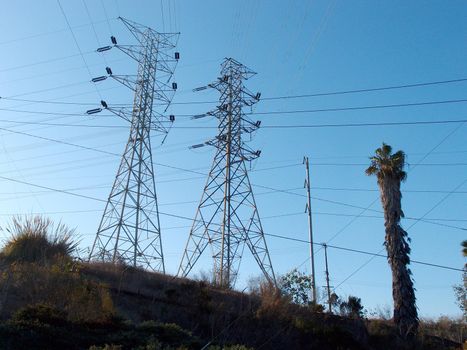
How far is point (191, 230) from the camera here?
2777 centimetres

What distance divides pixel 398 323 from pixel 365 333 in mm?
2694

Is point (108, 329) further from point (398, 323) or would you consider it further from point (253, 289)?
point (398, 323)

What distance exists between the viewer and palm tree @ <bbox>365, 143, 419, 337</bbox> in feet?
83.1

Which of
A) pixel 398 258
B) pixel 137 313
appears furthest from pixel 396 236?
pixel 137 313

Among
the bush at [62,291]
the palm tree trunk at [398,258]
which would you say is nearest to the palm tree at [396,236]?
the palm tree trunk at [398,258]

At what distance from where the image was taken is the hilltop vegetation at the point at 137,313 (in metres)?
11.7

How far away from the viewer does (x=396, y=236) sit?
88.6ft

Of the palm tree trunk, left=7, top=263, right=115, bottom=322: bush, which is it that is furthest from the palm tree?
left=7, top=263, right=115, bottom=322: bush

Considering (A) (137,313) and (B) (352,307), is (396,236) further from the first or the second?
(A) (137,313)

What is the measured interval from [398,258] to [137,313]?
1482cm

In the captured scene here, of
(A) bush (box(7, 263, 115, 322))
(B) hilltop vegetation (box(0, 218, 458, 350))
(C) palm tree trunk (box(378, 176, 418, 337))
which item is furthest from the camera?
(C) palm tree trunk (box(378, 176, 418, 337))

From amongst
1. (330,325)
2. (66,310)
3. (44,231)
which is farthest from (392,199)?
(66,310)

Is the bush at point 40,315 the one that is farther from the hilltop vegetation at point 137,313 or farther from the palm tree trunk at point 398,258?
the palm tree trunk at point 398,258

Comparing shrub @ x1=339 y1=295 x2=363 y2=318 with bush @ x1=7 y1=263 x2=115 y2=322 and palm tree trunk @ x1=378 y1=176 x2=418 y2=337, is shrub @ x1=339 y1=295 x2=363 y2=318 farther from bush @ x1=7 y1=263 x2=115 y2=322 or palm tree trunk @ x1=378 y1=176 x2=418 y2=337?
bush @ x1=7 y1=263 x2=115 y2=322
